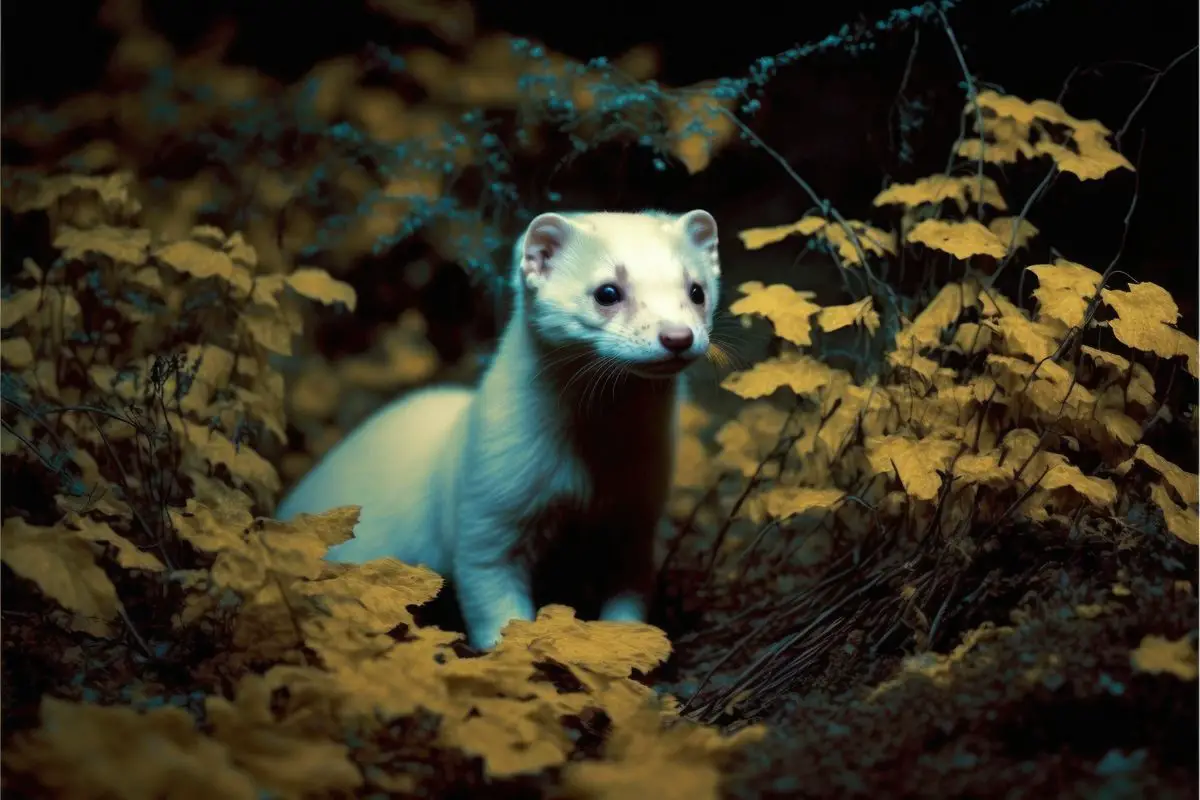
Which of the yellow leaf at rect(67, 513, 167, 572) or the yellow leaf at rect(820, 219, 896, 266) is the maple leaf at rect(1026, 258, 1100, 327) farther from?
the yellow leaf at rect(67, 513, 167, 572)

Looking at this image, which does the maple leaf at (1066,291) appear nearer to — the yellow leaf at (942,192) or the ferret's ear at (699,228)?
the yellow leaf at (942,192)

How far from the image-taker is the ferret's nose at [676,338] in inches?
125

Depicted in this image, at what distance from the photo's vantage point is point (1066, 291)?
346cm

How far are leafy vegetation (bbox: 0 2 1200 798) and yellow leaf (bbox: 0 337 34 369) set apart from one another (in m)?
0.02

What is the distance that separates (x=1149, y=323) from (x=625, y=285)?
1.57m

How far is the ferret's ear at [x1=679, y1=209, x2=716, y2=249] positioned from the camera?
3.67 m

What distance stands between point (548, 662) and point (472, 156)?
9.84ft

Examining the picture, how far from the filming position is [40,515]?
11.6ft

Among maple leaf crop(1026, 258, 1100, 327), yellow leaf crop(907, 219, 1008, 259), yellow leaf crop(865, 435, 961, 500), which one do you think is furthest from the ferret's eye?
maple leaf crop(1026, 258, 1100, 327)

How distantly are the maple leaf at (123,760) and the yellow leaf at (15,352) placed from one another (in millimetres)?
1943

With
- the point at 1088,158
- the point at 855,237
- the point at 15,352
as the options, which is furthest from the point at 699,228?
the point at 15,352

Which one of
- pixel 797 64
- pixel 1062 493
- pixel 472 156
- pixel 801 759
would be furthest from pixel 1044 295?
pixel 472 156

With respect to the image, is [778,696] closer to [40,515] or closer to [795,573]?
[795,573]

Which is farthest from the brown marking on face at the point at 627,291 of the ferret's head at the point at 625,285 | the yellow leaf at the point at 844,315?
the yellow leaf at the point at 844,315
